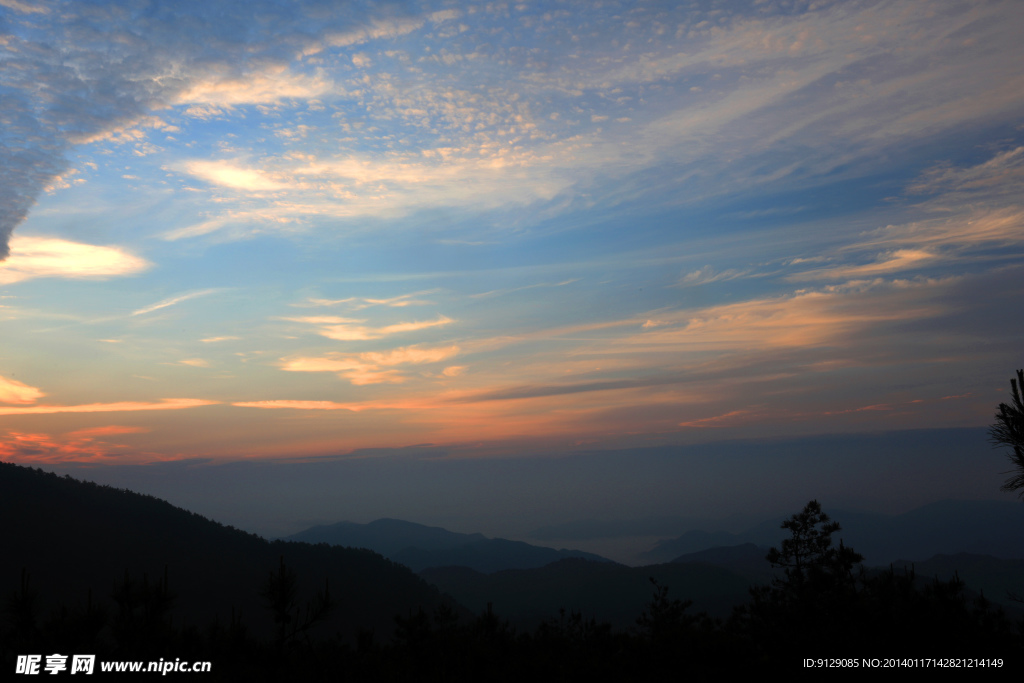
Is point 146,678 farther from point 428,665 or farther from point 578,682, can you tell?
point 578,682

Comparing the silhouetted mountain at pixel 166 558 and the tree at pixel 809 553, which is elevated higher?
the tree at pixel 809 553

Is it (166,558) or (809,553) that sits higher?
(809,553)

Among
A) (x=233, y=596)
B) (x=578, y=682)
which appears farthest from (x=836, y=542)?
(x=233, y=596)

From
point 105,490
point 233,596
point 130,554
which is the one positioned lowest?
point 233,596

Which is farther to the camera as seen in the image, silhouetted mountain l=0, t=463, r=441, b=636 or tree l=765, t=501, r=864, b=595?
silhouetted mountain l=0, t=463, r=441, b=636

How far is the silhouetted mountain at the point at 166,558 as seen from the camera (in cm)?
13525

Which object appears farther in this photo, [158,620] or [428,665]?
[428,665]

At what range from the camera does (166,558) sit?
15375cm

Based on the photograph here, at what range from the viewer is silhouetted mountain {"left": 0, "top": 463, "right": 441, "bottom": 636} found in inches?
5325

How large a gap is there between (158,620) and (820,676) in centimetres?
2773

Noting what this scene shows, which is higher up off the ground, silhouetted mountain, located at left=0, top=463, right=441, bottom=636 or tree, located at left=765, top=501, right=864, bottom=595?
tree, located at left=765, top=501, right=864, bottom=595

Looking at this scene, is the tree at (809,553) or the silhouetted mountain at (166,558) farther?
the silhouetted mountain at (166,558)

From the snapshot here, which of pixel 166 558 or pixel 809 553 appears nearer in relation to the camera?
pixel 809 553

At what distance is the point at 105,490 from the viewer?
18000 centimetres
